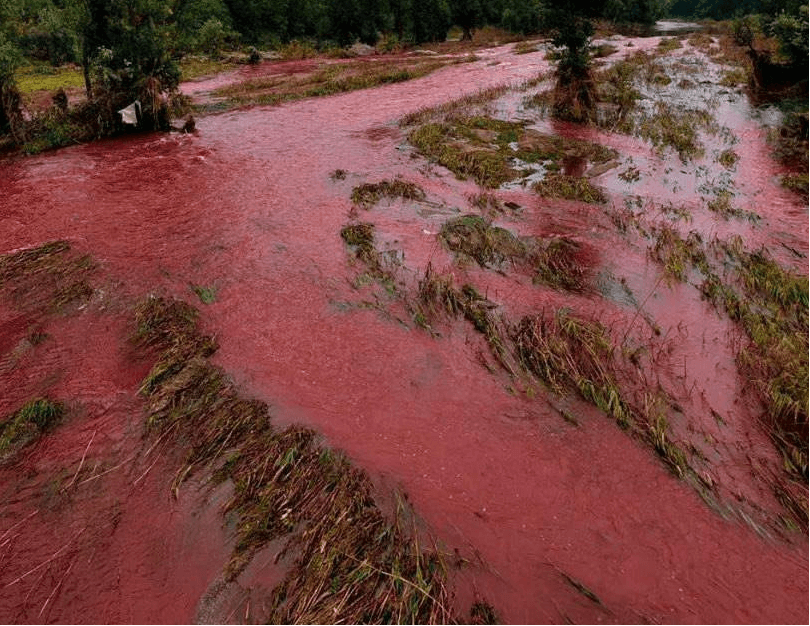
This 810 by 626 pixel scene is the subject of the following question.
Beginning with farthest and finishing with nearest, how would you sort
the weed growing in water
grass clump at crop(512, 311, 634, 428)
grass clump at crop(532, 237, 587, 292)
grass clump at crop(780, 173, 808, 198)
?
1. grass clump at crop(780, 173, 808, 198)
2. grass clump at crop(532, 237, 587, 292)
3. the weed growing in water
4. grass clump at crop(512, 311, 634, 428)

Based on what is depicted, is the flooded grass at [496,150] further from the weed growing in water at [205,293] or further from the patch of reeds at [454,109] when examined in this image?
the weed growing in water at [205,293]

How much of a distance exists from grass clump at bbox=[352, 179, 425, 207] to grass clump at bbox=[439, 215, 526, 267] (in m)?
2.01

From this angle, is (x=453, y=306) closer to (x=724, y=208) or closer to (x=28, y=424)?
(x=28, y=424)

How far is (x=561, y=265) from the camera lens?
938 cm

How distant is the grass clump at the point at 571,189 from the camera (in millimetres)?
12547

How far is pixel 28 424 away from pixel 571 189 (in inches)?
462

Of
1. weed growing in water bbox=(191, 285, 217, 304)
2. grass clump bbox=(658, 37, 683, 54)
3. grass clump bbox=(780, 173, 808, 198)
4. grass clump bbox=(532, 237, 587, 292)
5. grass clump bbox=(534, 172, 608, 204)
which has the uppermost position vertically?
grass clump bbox=(658, 37, 683, 54)

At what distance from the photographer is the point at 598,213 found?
1179 centimetres

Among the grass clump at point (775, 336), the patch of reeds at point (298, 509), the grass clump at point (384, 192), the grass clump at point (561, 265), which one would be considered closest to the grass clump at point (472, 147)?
the grass clump at point (384, 192)

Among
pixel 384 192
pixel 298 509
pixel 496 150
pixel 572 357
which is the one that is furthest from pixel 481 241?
pixel 496 150

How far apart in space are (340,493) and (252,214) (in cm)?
845

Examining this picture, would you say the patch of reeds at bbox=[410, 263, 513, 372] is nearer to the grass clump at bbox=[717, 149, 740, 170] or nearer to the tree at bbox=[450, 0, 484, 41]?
the grass clump at bbox=[717, 149, 740, 170]

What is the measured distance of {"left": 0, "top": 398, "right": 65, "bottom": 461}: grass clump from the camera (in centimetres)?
569

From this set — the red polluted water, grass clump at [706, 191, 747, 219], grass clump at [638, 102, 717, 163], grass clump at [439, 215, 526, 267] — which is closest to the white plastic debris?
the red polluted water
